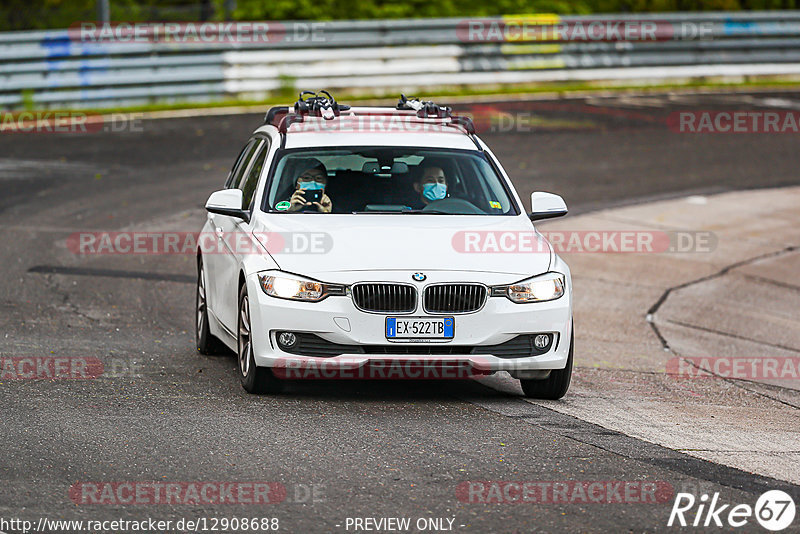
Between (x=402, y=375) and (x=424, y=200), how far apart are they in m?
1.61

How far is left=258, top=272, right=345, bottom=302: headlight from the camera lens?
8398mm

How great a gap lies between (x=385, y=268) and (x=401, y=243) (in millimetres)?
323

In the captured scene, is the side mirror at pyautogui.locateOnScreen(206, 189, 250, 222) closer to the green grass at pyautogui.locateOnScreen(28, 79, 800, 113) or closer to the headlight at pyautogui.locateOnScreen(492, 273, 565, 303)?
the headlight at pyautogui.locateOnScreen(492, 273, 565, 303)

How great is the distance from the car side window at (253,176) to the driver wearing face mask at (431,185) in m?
1.14

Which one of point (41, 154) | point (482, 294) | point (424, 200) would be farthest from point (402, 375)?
point (41, 154)

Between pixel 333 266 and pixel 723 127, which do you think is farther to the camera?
pixel 723 127

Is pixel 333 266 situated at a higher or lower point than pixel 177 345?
higher

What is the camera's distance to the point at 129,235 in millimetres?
15320

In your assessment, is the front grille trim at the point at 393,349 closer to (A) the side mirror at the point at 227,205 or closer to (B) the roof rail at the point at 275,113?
(A) the side mirror at the point at 227,205

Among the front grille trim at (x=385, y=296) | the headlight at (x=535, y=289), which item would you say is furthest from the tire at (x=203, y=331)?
the headlight at (x=535, y=289)

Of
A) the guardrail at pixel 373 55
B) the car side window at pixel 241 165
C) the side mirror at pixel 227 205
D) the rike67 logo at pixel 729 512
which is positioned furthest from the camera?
the guardrail at pixel 373 55

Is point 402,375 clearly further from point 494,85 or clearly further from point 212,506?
point 494,85

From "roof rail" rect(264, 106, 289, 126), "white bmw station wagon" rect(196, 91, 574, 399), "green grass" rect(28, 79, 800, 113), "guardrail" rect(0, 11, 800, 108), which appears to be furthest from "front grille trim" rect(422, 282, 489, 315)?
"green grass" rect(28, 79, 800, 113)

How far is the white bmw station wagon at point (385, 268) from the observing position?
8.40 m
